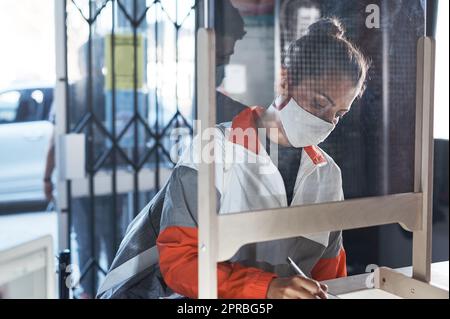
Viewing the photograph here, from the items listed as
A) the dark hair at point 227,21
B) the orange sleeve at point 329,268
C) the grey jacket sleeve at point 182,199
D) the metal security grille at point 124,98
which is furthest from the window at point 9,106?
the orange sleeve at point 329,268

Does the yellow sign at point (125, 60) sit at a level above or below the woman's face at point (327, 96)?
above

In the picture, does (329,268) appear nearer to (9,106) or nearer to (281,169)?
(281,169)

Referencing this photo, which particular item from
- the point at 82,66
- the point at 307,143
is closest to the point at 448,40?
the point at 82,66

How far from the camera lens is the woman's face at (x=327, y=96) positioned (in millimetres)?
1177

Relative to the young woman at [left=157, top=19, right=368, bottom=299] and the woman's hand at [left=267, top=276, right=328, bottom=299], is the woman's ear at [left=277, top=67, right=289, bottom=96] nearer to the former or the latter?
the young woman at [left=157, top=19, right=368, bottom=299]

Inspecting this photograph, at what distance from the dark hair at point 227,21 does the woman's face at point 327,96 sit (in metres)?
0.17

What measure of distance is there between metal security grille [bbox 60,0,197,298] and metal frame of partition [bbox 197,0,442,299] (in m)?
1.75

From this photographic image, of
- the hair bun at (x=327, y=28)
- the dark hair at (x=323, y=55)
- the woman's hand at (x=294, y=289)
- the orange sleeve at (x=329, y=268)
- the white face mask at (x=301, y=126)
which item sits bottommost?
the orange sleeve at (x=329, y=268)

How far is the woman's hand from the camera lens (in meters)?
1.08

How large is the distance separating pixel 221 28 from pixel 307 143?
288 mm

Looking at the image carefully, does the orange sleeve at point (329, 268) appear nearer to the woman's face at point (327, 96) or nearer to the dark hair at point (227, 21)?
the woman's face at point (327, 96)

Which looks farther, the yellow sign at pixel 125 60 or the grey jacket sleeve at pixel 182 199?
the yellow sign at pixel 125 60

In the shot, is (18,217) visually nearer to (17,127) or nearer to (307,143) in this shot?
(17,127)

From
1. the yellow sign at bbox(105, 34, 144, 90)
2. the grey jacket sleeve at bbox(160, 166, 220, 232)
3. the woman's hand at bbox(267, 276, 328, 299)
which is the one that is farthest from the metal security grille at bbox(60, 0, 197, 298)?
the woman's hand at bbox(267, 276, 328, 299)
